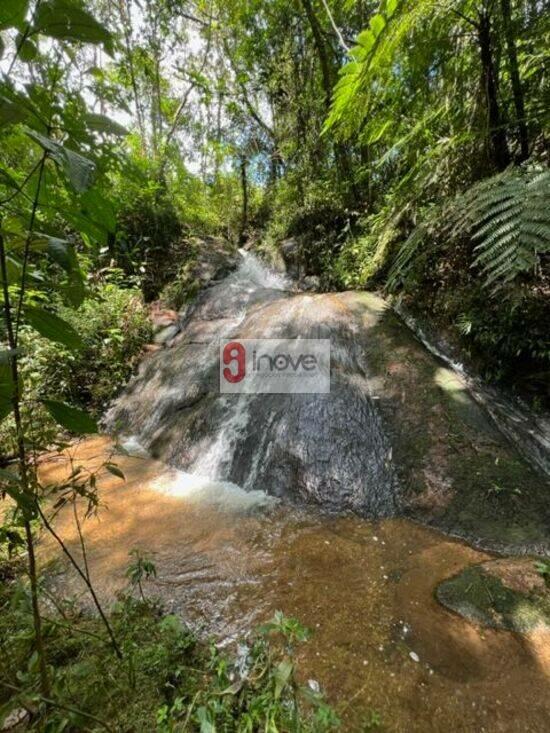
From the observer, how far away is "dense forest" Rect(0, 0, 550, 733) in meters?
0.94

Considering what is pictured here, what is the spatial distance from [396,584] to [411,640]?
1.22ft

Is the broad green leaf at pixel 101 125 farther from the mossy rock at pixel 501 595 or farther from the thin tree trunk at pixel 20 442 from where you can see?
the mossy rock at pixel 501 595

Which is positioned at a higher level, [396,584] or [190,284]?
[190,284]

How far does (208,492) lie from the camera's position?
11.1 feet

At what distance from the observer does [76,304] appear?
41.3 inches

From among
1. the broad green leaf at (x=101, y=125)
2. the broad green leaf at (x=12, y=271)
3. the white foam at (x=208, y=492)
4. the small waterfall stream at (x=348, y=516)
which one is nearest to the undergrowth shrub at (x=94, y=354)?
the small waterfall stream at (x=348, y=516)

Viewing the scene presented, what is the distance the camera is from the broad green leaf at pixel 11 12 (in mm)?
741

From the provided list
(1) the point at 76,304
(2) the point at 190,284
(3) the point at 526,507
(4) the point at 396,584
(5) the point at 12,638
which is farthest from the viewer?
(2) the point at 190,284

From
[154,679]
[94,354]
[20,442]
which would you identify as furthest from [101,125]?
[94,354]

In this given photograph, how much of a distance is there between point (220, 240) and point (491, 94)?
7001mm

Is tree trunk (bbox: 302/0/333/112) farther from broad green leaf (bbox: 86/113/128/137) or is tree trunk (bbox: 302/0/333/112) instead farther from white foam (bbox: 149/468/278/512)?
broad green leaf (bbox: 86/113/128/137)

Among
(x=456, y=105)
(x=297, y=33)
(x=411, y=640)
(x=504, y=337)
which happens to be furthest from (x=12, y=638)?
(x=297, y=33)

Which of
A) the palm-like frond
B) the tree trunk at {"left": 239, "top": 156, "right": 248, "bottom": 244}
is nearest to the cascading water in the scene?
the palm-like frond

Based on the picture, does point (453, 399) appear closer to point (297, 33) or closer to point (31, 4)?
point (31, 4)
